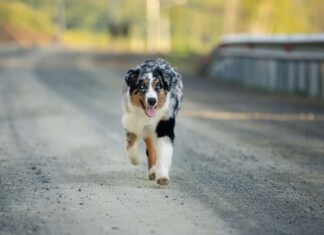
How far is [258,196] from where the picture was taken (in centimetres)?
815

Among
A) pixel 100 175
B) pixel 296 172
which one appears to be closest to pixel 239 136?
pixel 296 172

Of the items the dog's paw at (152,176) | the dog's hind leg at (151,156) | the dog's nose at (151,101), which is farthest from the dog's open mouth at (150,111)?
the dog's paw at (152,176)

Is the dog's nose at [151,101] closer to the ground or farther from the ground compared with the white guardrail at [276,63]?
farther from the ground

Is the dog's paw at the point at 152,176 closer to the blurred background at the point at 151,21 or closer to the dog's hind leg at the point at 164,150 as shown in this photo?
the dog's hind leg at the point at 164,150

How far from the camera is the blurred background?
A: 64.8 metres

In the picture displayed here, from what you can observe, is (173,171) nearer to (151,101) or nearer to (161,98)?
(161,98)

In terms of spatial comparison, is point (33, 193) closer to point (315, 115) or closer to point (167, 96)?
point (167, 96)

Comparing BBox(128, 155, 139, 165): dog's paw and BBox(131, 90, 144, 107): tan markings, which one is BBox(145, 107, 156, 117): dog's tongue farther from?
BBox(128, 155, 139, 165): dog's paw

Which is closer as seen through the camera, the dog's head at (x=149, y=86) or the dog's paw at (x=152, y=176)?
the dog's head at (x=149, y=86)

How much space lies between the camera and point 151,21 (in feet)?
269

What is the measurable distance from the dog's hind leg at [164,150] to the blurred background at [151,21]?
42427mm

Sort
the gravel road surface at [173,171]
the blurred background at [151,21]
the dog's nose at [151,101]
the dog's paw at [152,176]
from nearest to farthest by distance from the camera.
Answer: the gravel road surface at [173,171]
the dog's nose at [151,101]
the dog's paw at [152,176]
the blurred background at [151,21]

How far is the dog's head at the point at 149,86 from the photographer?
8.45 m

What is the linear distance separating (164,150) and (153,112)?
1.40 feet
